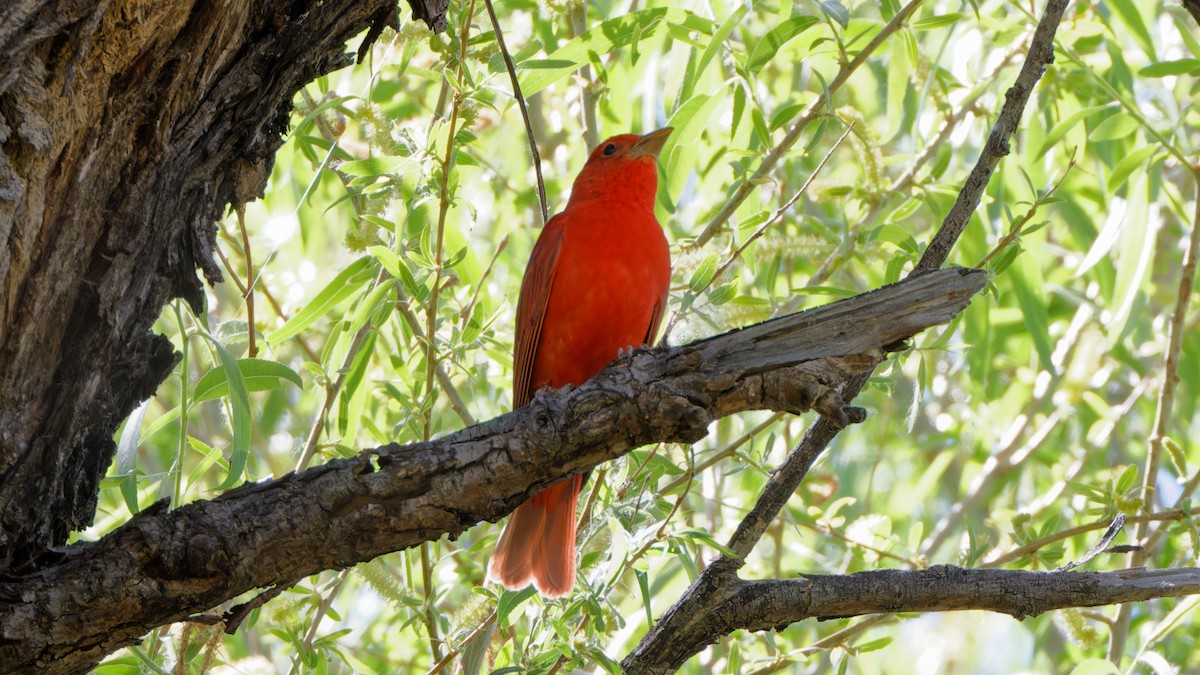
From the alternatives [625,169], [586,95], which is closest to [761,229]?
[625,169]

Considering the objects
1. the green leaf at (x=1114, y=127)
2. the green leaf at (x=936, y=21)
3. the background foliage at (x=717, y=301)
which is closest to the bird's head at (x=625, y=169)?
the background foliage at (x=717, y=301)

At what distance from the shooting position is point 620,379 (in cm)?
250

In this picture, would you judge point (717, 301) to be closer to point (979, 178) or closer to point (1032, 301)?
point (979, 178)

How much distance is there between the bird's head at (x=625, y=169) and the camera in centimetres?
462

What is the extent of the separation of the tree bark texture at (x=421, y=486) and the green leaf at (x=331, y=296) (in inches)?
45.4

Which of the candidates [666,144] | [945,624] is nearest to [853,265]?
[666,144]

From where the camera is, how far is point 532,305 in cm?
433

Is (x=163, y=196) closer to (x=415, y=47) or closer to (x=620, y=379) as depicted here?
(x=620, y=379)

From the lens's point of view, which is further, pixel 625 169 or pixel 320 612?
pixel 625 169

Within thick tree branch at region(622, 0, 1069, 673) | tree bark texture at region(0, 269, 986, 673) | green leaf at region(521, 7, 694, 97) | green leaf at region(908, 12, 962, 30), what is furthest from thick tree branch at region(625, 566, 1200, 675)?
green leaf at region(908, 12, 962, 30)

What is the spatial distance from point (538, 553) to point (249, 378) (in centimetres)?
97

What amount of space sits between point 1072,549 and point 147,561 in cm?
412

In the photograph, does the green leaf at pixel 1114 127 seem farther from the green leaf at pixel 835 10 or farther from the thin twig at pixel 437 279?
the thin twig at pixel 437 279

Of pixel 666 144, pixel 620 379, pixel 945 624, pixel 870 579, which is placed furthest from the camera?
pixel 945 624
